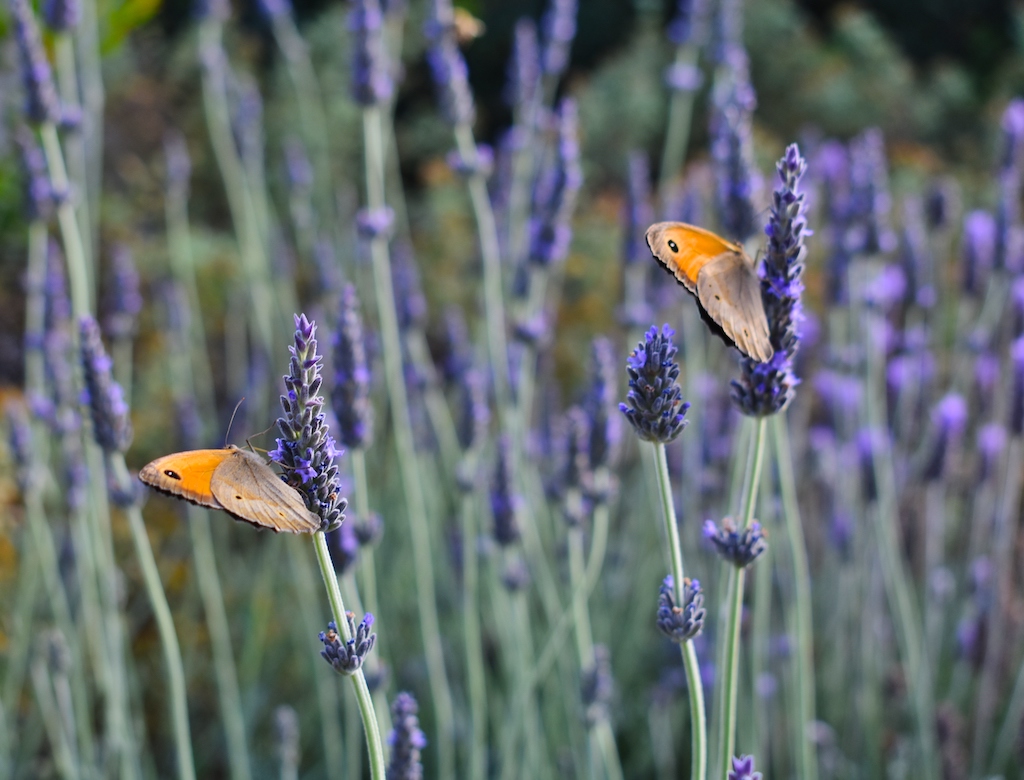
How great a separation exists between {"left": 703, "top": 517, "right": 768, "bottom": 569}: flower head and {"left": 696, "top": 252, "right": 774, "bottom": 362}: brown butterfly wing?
0.21 metres

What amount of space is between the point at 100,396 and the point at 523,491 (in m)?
1.19

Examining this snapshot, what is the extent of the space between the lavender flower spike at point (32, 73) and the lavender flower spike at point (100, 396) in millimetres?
734

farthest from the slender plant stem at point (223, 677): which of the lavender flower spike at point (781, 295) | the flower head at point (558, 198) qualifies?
the lavender flower spike at point (781, 295)

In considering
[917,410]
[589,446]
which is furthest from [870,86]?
[589,446]

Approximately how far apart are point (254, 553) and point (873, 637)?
2.18m

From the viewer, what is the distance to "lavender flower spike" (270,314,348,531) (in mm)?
868

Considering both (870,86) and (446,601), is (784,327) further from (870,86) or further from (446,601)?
(870,86)

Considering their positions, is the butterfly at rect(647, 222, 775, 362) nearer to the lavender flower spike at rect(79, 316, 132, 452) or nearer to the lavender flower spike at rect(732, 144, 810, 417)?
the lavender flower spike at rect(732, 144, 810, 417)

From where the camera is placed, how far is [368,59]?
2.29m

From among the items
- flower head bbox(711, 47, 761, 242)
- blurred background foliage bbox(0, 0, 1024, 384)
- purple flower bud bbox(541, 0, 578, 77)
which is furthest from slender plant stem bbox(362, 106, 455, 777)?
blurred background foliage bbox(0, 0, 1024, 384)

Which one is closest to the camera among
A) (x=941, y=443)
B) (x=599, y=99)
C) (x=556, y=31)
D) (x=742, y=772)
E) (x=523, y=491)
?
(x=742, y=772)


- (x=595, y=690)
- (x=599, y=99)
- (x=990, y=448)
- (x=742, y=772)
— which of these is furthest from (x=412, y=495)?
(x=599, y=99)

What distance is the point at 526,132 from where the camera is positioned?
9.16ft

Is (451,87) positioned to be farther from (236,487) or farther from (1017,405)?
(236,487)
